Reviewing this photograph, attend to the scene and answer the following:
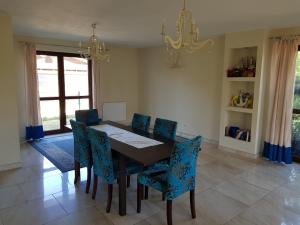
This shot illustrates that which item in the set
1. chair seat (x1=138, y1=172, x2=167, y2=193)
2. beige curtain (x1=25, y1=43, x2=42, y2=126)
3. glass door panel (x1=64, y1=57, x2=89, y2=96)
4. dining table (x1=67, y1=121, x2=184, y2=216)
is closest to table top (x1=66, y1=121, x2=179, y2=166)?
dining table (x1=67, y1=121, x2=184, y2=216)

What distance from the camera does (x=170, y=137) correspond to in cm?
318

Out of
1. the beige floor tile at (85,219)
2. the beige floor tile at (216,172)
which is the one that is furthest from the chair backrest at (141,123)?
the beige floor tile at (85,219)

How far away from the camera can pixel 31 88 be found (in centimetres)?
512

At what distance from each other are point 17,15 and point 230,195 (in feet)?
12.9

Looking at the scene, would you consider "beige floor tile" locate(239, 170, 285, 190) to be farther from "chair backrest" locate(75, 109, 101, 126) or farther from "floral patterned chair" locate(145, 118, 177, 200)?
"chair backrest" locate(75, 109, 101, 126)

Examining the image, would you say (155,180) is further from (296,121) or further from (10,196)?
(296,121)

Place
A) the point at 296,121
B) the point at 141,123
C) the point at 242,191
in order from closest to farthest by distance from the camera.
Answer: the point at 242,191, the point at 141,123, the point at 296,121

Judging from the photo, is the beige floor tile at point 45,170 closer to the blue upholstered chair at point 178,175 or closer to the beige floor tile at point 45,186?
the beige floor tile at point 45,186

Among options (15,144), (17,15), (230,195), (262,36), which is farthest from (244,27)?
(15,144)

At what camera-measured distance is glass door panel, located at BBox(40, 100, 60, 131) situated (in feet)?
18.5

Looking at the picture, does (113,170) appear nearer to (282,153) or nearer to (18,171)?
(18,171)

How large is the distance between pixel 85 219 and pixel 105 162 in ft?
2.08

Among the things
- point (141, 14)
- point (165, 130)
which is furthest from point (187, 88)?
point (141, 14)

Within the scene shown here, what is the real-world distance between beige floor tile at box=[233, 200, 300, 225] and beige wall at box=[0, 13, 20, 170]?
3.48 metres
